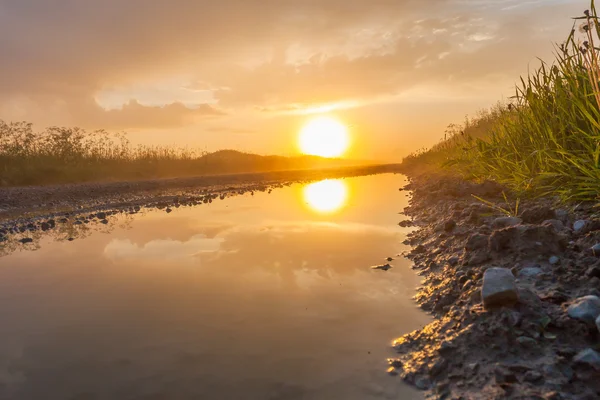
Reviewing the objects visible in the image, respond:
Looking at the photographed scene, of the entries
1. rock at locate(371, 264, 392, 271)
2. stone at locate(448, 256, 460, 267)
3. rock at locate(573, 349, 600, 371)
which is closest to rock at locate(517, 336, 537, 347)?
rock at locate(573, 349, 600, 371)

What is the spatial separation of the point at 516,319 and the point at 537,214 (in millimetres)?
2506

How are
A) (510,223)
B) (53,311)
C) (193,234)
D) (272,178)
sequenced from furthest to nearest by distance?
(272,178), (193,234), (510,223), (53,311)

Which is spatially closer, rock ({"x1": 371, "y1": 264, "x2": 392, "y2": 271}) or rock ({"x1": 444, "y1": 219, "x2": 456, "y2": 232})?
rock ({"x1": 371, "y1": 264, "x2": 392, "y2": 271})

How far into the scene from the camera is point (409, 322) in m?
3.49

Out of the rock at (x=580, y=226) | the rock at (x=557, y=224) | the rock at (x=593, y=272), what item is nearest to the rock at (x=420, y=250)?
the rock at (x=557, y=224)

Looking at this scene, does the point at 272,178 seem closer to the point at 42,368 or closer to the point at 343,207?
the point at 343,207

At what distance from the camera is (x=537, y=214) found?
182 inches

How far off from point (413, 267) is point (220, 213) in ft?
23.5

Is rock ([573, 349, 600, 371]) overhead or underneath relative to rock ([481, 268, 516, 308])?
underneath

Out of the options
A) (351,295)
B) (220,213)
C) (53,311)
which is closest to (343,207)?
(220,213)

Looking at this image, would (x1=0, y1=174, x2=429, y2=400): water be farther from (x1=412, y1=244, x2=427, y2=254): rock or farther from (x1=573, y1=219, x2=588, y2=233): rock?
(x1=573, y1=219, x2=588, y2=233): rock

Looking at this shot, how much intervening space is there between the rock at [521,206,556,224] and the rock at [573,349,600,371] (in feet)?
8.67

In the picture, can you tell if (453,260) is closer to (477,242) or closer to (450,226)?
(477,242)

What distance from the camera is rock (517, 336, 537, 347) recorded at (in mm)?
2484
